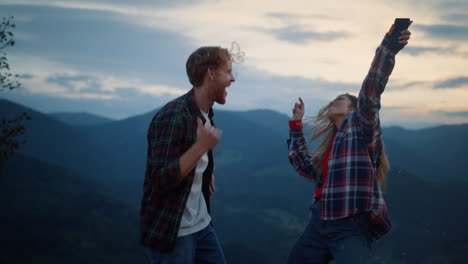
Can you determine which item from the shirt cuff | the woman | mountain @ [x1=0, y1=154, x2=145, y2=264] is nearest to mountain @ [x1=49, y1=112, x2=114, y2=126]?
mountain @ [x1=0, y1=154, x2=145, y2=264]

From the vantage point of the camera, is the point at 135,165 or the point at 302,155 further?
A: the point at 135,165

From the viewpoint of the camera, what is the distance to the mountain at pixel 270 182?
2628 centimetres

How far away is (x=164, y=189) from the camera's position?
250cm

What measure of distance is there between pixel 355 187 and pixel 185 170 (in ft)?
5.18

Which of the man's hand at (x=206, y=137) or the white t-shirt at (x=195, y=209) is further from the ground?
the man's hand at (x=206, y=137)

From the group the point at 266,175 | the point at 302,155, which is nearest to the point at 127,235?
the point at 266,175

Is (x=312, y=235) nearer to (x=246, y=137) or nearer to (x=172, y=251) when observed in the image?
(x=172, y=251)

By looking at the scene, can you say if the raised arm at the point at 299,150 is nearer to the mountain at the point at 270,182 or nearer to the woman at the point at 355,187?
the woman at the point at 355,187

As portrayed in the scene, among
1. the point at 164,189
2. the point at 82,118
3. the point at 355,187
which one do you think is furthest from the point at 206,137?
the point at 82,118

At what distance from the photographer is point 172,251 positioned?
8.81ft

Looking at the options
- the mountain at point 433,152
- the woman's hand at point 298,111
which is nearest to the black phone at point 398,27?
the woman's hand at point 298,111

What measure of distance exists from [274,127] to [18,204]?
2089 inches

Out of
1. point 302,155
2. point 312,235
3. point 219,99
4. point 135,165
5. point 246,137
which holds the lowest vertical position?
point 135,165

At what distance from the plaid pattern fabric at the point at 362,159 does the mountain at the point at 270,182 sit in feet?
71.2
